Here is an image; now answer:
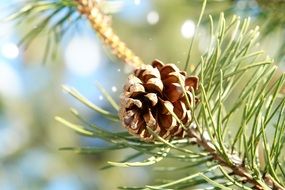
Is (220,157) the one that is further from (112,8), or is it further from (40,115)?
(40,115)

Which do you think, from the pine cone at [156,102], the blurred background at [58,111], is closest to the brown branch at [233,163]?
the pine cone at [156,102]

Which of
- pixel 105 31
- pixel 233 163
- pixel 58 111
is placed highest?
pixel 58 111

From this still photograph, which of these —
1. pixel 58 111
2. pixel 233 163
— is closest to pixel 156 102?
pixel 233 163

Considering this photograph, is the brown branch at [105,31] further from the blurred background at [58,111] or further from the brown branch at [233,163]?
the blurred background at [58,111]

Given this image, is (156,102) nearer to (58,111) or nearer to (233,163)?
(233,163)

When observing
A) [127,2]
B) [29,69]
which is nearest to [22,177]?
[29,69]

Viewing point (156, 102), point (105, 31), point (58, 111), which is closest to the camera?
point (156, 102)
